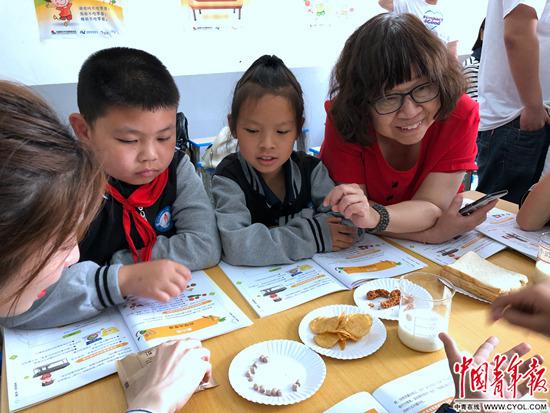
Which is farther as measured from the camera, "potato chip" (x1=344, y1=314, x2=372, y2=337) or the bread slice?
the bread slice

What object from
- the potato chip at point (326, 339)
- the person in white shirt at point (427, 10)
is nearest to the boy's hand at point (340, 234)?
the potato chip at point (326, 339)

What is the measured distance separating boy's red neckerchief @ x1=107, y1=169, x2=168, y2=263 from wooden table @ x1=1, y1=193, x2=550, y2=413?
0.88 ft

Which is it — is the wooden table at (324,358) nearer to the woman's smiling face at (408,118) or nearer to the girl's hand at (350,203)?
the girl's hand at (350,203)

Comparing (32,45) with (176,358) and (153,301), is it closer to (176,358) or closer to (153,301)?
(153,301)

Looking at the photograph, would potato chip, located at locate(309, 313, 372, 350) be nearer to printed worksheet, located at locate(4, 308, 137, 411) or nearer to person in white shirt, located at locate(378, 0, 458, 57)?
printed worksheet, located at locate(4, 308, 137, 411)

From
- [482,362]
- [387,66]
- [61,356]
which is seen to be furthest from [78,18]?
[482,362]

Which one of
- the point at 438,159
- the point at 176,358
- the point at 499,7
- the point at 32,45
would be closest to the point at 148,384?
the point at 176,358

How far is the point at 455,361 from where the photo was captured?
0.63 m

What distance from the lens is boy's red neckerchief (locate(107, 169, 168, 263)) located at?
41.3 inches

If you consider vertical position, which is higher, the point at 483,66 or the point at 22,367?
the point at 483,66

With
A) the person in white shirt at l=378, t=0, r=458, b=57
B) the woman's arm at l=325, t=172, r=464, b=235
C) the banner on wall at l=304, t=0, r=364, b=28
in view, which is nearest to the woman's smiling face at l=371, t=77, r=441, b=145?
the woman's arm at l=325, t=172, r=464, b=235

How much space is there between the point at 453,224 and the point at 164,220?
0.77 meters

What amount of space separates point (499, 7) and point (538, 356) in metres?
1.65

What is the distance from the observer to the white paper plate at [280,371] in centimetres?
65
